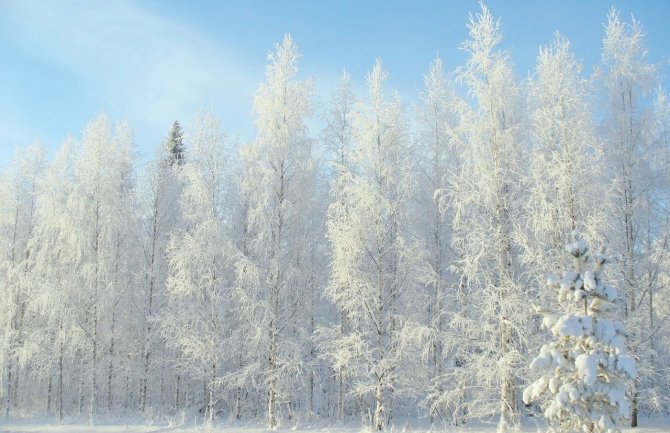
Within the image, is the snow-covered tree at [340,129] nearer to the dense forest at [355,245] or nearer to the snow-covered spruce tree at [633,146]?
the dense forest at [355,245]

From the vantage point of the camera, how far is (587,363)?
8867 millimetres

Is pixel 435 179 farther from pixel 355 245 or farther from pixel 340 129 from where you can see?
pixel 355 245

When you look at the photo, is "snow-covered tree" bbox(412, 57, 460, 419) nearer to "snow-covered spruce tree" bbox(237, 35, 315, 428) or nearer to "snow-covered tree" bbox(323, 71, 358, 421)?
"snow-covered tree" bbox(323, 71, 358, 421)

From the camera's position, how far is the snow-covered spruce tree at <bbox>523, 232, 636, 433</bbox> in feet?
29.2

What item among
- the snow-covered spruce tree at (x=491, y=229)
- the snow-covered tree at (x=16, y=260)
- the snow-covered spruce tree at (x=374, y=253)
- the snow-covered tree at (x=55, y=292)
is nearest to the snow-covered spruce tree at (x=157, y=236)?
the snow-covered tree at (x=55, y=292)

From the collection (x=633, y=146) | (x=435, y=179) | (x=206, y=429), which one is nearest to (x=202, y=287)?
(x=206, y=429)

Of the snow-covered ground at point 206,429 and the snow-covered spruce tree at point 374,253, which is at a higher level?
the snow-covered spruce tree at point 374,253

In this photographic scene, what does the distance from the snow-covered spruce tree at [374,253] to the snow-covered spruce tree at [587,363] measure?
258 inches

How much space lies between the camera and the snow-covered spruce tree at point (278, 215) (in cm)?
1827

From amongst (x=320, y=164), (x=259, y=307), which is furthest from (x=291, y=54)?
(x=259, y=307)

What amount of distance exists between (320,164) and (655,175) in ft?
41.7

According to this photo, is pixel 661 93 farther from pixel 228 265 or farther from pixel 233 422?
pixel 233 422

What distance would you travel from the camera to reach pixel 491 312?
47.1ft

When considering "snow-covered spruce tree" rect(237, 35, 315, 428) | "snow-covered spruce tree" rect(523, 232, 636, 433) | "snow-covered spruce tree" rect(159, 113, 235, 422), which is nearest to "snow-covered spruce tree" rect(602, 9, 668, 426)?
"snow-covered spruce tree" rect(523, 232, 636, 433)
